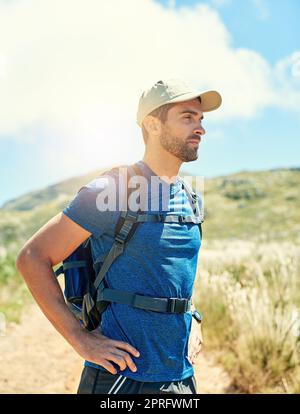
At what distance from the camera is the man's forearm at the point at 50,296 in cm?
241

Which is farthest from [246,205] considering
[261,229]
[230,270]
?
[230,270]

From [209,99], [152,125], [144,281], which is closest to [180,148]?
[152,125]

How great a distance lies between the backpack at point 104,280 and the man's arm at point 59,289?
138mm

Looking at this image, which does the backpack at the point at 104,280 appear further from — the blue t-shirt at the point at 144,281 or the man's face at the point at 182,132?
the man's face at the point at 182,132

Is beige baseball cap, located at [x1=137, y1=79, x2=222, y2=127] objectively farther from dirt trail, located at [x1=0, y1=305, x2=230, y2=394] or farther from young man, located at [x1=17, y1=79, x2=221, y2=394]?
dirt trail, located at [x1=0, y1=305, x2=230, y2=394]

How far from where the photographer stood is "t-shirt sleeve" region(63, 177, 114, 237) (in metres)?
2.45

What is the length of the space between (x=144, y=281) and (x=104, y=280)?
194 millimetres

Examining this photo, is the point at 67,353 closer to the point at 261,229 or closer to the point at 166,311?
the point at 166,311

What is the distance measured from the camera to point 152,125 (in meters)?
2.85

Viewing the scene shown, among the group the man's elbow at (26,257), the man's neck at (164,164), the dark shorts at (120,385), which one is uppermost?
the man's neck at (164,164)

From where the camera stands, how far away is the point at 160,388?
8.09 ft

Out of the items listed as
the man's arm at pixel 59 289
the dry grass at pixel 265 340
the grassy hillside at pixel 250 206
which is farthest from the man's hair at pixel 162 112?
the grassy hillside at pixel 250 206

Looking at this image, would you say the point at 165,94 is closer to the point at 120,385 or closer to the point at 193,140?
the point at 193,140

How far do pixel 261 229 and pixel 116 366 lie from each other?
146ft
